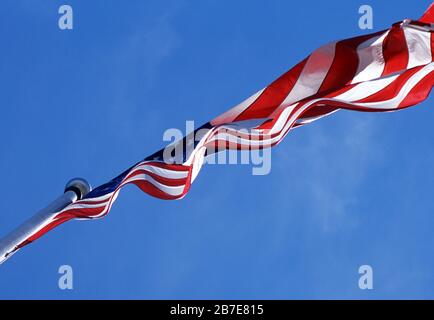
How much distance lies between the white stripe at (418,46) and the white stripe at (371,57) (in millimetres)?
538

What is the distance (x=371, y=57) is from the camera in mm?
21438

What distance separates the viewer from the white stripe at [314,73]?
21422 mm

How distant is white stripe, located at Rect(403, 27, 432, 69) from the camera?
21.0 metres

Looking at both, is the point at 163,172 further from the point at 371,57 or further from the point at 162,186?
the point at 371,57

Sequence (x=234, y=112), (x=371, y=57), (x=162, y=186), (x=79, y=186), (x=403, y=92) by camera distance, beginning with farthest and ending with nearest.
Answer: (x=79, y=186) → (x=371, y=57) → (x=234, y=112) → (x=403, y=92) → (x=162, y=186)

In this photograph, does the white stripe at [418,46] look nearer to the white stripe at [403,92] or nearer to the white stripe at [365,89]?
the white stripe at [403,92]

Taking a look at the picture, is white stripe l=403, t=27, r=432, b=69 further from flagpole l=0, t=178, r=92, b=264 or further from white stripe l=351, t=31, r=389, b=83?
flagpole l=0, t=178, r=92, b=264

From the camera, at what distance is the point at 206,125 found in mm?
20922

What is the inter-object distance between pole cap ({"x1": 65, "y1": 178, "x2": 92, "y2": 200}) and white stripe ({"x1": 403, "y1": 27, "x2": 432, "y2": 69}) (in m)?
7.53

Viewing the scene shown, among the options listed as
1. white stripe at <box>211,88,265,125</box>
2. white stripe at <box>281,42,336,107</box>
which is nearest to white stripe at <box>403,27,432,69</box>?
white stripe at <box>281,42,336,107</box>

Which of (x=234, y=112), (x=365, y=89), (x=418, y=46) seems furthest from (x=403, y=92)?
(x=234, y=112)

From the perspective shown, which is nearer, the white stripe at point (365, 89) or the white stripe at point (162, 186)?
the white stripe at point (162, 186)

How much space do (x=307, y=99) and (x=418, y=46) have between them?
261 centimetres

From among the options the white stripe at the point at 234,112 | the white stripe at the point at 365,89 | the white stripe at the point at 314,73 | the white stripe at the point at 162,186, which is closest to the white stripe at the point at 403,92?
the white stripe at the point at 365,89
